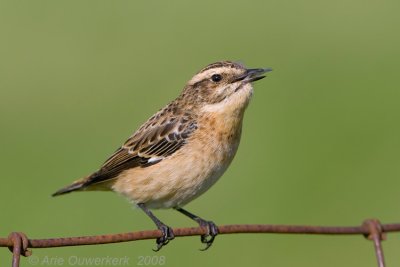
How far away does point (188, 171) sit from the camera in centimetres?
795

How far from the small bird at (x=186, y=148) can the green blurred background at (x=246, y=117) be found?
7.44 ft

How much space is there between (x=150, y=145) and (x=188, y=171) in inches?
23.7

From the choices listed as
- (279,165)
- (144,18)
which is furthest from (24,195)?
(144,18)

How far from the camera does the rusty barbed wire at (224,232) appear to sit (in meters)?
5.36

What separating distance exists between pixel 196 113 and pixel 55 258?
3064 mm

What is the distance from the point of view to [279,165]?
1399 centimetres

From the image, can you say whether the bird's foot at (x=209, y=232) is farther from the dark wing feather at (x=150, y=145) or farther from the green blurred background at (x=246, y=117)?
the green blurred background at (x=246, y=117)

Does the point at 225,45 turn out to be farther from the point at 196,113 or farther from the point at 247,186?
the point at 196,113

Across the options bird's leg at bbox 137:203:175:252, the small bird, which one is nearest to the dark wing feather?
the small bird

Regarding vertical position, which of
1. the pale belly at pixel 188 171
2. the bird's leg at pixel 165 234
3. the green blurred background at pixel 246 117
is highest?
the green blurred background at pixel 246 117

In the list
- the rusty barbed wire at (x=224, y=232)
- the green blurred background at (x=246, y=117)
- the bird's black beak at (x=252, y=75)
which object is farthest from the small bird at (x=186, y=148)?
the green blurred background at (x=246, y=117)

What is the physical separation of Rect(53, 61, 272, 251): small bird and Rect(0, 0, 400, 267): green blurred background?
2.27m

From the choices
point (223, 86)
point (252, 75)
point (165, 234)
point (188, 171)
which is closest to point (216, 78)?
point (223, 86)

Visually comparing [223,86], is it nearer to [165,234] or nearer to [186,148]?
[186,148]
